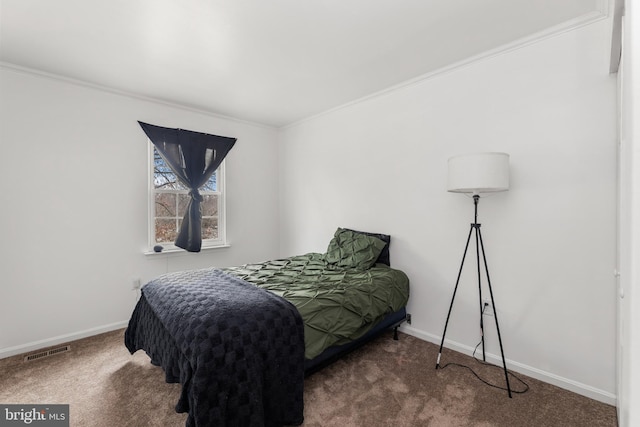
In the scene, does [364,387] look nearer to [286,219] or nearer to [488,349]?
[488,349]

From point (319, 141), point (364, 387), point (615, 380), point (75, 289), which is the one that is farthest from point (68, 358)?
point (615, 380)

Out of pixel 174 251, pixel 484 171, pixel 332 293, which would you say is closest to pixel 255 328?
pixel 332 293

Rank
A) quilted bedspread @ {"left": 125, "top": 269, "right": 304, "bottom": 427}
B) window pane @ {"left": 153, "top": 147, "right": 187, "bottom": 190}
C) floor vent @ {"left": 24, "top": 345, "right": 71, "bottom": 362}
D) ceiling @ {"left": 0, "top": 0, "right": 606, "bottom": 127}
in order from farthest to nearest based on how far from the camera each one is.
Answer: window pane @ {"left": 153, "top": 147, "right": 187, "bottom": 190}, floor vent @ {"left": 24, "top": 345, "right": 71, "bottom": 362}, ceiling @ {"left": 0, "top": 0, "right": 606, "bottom": 127}, quilted bedspread @ {"left": 125, "top": 269, "right": 304, "bottom": 427}

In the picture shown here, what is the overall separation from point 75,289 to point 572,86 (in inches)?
183

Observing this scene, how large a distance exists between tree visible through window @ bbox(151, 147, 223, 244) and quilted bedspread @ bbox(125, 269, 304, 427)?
1645 millimetres

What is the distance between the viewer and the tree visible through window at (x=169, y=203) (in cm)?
359

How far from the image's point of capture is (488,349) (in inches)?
99.6

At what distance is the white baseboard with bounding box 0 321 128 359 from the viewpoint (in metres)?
2.68

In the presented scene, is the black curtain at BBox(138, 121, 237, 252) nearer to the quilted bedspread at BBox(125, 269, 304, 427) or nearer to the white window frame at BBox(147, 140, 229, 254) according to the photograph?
the white window frame at BBox(147, 140, 229, 254)

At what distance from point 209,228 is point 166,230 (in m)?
0.56

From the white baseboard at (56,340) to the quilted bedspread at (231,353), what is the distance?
1392mm

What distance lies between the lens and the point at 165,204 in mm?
3670

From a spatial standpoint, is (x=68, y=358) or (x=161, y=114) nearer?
(x=68, y=358)
